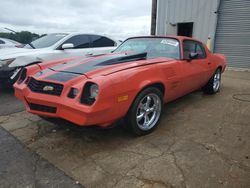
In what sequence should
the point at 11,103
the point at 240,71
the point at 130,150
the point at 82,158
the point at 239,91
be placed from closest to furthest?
the point at 82,158, the point at 130,150, the point at 11,103, the point at 239,91, the point at 240,71

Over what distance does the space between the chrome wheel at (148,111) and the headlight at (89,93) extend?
72cm

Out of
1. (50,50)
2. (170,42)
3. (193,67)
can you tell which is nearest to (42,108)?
(170,42)

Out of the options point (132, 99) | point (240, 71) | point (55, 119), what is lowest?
point (240, 71)

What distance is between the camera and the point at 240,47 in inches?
384

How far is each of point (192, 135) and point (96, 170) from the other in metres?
1.53

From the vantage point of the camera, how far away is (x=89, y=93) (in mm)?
2449

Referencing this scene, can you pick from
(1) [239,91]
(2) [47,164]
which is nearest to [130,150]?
(2) [47,164]

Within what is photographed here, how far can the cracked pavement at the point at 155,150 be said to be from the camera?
2.19 meters

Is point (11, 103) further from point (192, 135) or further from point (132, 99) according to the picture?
point (192, 135)

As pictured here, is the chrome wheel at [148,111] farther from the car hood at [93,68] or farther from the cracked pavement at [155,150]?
the car hood at [93,68]

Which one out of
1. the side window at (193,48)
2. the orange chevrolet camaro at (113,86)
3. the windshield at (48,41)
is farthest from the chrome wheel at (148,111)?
the windshield at (48,41)

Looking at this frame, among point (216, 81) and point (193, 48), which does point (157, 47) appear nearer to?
point (193, 48)

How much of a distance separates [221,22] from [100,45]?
6.40m

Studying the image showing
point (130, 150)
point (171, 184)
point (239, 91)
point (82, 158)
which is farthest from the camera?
point (239, 91)
